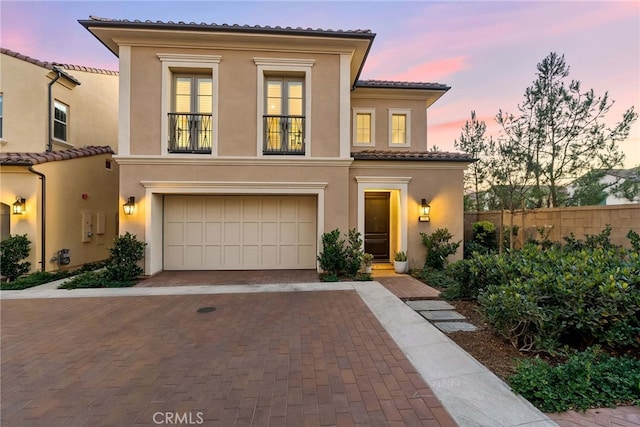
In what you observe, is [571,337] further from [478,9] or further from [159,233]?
[478,9]

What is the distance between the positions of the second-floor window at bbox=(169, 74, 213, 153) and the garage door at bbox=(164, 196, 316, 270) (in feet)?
5.50

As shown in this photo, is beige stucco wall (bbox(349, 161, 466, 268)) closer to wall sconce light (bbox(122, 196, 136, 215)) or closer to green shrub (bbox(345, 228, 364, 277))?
green shrub (bbox(345, 228, 364, 277))

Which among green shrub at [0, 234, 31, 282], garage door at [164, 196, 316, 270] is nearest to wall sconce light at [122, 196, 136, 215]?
garage door at [164, 196, 316, 270]

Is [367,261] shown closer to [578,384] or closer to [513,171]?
[578,384]

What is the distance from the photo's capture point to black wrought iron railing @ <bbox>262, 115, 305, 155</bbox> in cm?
834

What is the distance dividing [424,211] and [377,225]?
181 cm

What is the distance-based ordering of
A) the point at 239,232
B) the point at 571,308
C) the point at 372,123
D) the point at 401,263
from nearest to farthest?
the point at 571,308 < the point at 401,263 < the point at 239,232 < the point at 372,123

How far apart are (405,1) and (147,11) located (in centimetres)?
860

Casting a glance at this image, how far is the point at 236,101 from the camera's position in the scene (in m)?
8.09

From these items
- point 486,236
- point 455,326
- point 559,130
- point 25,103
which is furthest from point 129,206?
point 559,130

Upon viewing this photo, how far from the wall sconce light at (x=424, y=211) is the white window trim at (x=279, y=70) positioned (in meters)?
4.06

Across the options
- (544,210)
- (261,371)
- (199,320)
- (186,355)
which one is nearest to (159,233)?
(199,320)

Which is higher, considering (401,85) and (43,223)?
(401,85)

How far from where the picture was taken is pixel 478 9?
9.43 meters
